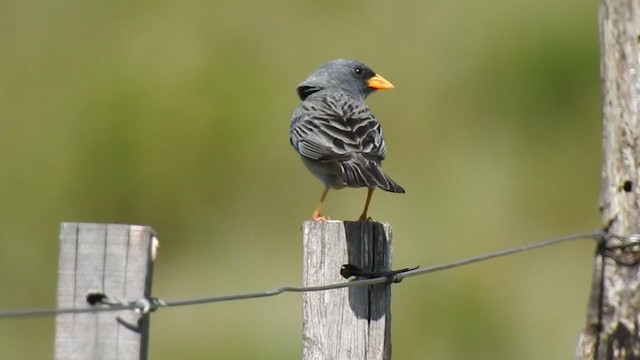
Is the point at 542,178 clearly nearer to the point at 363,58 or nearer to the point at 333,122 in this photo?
the point at 363,58

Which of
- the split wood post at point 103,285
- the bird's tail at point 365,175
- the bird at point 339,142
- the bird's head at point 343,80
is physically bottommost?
the split wood post at point 103,285

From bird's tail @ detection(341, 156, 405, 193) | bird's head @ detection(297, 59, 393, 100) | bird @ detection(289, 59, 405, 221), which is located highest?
bird's head @ detection(297, 59, 393, 100)

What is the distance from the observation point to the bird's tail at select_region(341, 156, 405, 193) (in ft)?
22.0

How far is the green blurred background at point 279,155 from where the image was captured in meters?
13.4

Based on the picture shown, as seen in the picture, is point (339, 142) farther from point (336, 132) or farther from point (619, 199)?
point (619, 199)

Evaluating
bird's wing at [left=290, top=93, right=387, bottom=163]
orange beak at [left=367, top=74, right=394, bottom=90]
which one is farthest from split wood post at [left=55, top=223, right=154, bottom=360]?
orange beak at [left=367, top=74, right=394, bottom=90]

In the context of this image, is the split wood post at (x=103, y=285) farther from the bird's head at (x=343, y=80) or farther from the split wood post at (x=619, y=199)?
the bird's head at (x=343, y=80)

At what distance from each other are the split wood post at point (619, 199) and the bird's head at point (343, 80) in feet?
11.0

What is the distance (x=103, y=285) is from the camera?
464 centimetres

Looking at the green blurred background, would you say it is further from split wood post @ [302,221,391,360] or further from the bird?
split wood post @ [302,221,391,360]

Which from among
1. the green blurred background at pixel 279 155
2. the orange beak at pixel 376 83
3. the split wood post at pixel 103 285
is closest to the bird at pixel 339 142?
Answer: the orange beak at pixel 376 83

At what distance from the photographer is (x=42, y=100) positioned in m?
15.7

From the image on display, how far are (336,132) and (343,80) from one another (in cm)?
178

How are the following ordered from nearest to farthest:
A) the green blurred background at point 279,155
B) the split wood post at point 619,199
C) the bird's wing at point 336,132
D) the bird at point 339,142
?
the split wood post at point 619,199 < the bird at point 339,142 < the bird's wing at point 336,132 < the green blurred background at point 279,155
